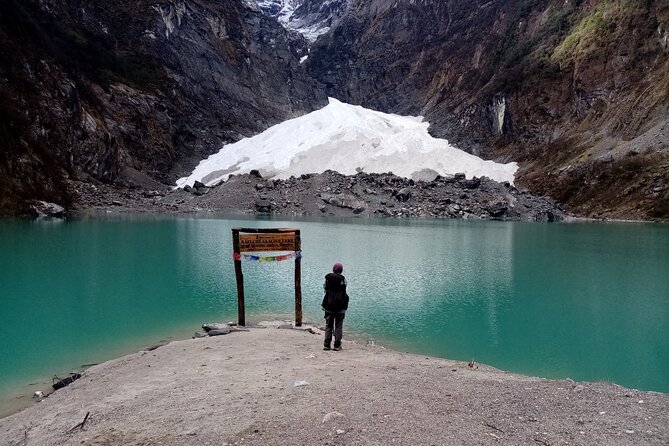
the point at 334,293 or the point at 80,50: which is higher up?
the point at 80,50

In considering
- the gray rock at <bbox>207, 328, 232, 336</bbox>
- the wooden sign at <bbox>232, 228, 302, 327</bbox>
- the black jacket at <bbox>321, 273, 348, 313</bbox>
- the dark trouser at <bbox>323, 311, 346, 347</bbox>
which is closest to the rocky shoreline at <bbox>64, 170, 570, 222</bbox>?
the wooden sign at <bbox>232, 228, 302, 327</bbox>

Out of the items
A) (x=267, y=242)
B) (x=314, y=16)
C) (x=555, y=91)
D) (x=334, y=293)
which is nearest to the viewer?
(x=334, y=293)

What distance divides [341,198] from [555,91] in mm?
39799

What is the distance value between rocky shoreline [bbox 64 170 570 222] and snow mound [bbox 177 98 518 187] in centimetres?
580

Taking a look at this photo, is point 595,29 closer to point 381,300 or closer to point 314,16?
point 381,300

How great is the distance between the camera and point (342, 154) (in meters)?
72.6

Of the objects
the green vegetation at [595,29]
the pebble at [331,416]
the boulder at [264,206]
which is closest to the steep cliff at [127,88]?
the boulder at [264,206]

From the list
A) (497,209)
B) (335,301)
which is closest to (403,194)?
(497,209)

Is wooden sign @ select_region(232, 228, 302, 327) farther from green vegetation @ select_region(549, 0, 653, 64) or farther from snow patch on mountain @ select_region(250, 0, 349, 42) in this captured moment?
snow patch on mountain @ select_region(250, 0, 349, 42)

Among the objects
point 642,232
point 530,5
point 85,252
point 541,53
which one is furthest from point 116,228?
point 530,5

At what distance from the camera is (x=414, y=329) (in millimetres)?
13320

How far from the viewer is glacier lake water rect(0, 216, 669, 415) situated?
1107 cm

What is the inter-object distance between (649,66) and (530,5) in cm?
3278

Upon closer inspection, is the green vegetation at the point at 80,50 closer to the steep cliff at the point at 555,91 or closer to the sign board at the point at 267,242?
the steep cliff at the point at 555,91
